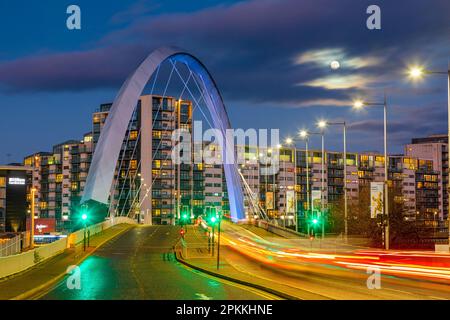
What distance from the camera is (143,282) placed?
105ft

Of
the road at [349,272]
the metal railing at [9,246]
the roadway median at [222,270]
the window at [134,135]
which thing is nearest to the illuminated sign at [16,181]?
the window at [134,135]

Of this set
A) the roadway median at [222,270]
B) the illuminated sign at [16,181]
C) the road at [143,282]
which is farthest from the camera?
the illuminated sign at [16,181]

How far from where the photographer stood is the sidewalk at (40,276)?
28020 mm

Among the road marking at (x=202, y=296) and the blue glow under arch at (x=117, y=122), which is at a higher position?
the blue glow under arch at (x=117, y=122)

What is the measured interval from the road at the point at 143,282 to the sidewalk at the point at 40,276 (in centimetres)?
63

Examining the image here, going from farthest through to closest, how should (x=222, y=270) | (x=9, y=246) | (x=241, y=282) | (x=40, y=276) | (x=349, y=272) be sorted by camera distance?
(x=9, y=246), (x=222, y=270), (x=349, y=272), (x=40, y=276), (x=241, y=282)

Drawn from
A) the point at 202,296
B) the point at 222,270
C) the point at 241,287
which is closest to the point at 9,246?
the point at 222,270

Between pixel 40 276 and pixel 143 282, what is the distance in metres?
6.44

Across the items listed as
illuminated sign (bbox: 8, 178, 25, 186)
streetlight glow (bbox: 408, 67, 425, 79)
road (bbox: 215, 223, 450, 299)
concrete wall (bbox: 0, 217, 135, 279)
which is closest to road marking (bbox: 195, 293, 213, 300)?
road (bbox: 215, 223, 450, 299)

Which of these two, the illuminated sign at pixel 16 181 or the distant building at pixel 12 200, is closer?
the distant building at pixel 12 200

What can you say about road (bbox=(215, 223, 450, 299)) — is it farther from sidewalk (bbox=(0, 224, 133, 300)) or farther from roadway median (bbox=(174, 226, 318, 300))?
sidewalk (bbox=(0, 224, 133, 300))

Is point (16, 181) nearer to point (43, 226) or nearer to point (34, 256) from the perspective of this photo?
point (43, 226)

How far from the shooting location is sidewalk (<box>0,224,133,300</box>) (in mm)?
28020

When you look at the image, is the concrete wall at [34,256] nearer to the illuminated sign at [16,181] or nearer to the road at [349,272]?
the road at [349,272]
